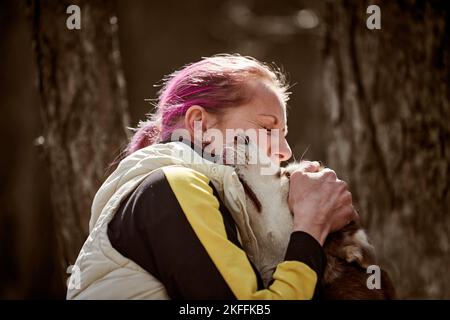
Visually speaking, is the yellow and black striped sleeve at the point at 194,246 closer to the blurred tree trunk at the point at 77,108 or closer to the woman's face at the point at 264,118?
the woman's face at the point at 264,118

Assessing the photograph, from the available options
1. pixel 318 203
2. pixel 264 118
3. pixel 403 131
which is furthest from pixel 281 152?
pixel 403 131

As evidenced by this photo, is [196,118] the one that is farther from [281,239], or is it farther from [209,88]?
[281,239]

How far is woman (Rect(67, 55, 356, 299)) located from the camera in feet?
5.35

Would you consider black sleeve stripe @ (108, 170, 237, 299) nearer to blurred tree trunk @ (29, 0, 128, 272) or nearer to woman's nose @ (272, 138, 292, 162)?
woman's nose @ (272, 138, 292, 162)

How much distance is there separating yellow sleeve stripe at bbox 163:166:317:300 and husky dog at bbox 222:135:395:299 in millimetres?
144

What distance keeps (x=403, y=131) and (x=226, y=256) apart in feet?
6.86

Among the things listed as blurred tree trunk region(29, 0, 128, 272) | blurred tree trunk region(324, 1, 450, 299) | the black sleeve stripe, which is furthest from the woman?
blurred tree trunk region(324, 1, 450, 299)

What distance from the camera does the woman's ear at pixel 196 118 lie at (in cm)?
200

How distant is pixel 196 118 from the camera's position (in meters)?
2.01

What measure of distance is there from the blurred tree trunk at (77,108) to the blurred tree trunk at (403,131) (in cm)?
136

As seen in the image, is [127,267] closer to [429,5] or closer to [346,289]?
[346,289]

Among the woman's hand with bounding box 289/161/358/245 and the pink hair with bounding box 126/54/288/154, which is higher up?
the pink hair with bounding box 126/54/288/154

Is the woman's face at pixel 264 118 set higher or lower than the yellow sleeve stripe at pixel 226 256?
higher

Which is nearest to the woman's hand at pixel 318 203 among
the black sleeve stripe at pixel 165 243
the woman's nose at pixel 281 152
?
the woman's nose at pixel 281 152
